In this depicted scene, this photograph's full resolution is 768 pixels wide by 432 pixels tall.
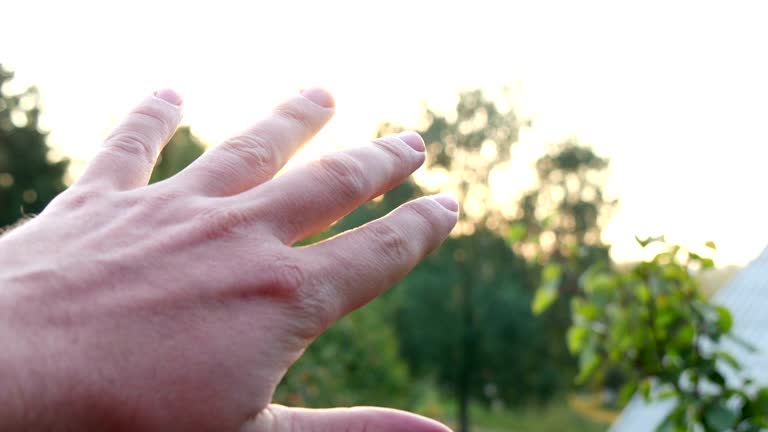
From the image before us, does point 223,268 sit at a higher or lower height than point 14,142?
higher

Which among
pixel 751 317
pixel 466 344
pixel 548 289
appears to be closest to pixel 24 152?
pixel 466 344

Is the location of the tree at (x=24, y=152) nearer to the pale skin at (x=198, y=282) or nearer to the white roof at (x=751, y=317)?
the white roof at (x=751, y=317)

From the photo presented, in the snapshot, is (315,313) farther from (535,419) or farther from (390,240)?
(535,419)

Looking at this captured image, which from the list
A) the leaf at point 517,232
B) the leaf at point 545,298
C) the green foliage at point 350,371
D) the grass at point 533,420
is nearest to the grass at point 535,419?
the grass at point 533,420

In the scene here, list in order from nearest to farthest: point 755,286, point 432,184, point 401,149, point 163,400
A: 1. point 163,400
2. point 401,149
3. point 755,286
4. point 432,184

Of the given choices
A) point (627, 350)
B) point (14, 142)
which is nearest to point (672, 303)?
point (627, 350)

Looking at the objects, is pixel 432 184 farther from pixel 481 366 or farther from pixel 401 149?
pixel 401 149

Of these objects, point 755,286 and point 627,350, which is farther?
point 755,286

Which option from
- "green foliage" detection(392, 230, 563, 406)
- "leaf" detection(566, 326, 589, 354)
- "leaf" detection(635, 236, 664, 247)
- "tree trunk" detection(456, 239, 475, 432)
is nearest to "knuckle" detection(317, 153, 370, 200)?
"leaf" detection(635, 236, 664, 247)
